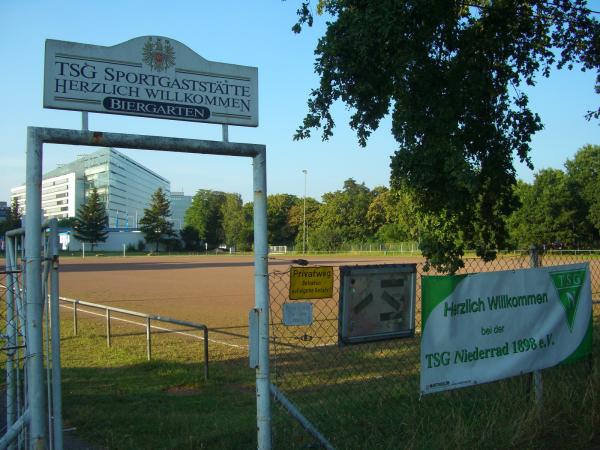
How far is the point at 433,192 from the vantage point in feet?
24.2

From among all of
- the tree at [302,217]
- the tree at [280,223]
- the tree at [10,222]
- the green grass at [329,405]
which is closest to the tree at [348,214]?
the tree at [302,217]

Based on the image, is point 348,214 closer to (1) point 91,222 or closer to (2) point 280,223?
(2) point 280,223

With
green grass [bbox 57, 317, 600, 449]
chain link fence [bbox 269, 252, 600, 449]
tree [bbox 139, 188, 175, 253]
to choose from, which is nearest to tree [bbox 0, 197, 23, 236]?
green grass [bbox 57, 317, 600, 449]

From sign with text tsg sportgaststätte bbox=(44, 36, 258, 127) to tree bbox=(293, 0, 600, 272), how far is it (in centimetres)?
324

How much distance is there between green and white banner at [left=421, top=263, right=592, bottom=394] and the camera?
4223mm

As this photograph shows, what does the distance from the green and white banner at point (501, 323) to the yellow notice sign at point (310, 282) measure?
2.44 ft

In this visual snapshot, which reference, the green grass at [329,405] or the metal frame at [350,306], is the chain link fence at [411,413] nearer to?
the green grass at [329,405]

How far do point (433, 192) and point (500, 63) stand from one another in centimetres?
209

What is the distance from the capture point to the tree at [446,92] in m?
6.64

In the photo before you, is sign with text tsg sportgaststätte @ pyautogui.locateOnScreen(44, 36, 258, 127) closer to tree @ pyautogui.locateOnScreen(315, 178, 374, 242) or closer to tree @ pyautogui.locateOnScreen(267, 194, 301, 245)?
tree @ pyautogui.locateOnScreen(315, 178, 374, 242)

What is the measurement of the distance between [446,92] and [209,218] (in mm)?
118669

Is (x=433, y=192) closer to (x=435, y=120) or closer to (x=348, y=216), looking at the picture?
(x=435, y=120)

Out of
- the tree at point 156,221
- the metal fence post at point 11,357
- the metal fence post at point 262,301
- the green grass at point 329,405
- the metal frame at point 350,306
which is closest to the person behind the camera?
the metal fence post at point 262,301

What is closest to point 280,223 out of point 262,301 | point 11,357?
point 11,357
